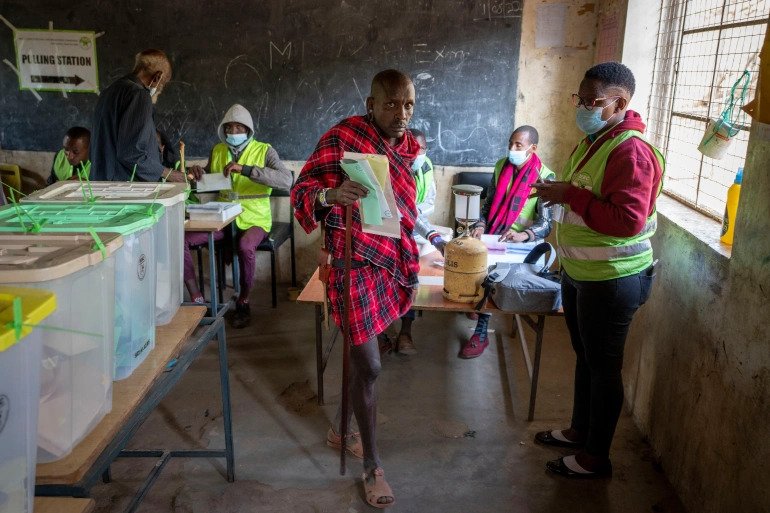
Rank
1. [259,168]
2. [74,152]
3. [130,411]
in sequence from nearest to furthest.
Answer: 1. [130,411]
2. [259,168]
3. [74,152]

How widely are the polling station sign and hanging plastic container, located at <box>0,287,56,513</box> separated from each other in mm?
4476

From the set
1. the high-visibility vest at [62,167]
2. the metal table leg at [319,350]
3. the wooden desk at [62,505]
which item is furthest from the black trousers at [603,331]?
the high-visibility vest at [62,167]

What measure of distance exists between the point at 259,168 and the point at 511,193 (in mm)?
1827

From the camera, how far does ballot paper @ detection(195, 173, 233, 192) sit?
4.22 metres

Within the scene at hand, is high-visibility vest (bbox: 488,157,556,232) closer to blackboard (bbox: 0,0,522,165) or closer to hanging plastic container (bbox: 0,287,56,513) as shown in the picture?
blackboard (bbox: 0,0,522,165)

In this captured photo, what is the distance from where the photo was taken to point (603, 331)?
240 centimetres

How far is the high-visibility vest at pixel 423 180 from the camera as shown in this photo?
13.6 ft

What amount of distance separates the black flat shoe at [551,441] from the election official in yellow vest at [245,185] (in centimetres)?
230

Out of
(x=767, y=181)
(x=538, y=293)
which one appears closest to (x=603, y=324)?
(x=538, y=293)

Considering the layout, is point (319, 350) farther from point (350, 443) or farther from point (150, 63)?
point (150, 63)

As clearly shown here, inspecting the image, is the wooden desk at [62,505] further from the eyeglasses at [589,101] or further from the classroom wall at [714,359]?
the eyeglasses at [589,101]

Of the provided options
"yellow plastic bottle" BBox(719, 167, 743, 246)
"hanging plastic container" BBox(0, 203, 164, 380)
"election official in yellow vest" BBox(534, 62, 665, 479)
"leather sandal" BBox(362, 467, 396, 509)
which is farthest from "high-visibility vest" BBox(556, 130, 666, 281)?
"hanging plastic container" BBox(0, 203, 164, 380)

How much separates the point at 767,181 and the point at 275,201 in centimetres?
384

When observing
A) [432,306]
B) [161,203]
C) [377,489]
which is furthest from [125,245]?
[432,306]
